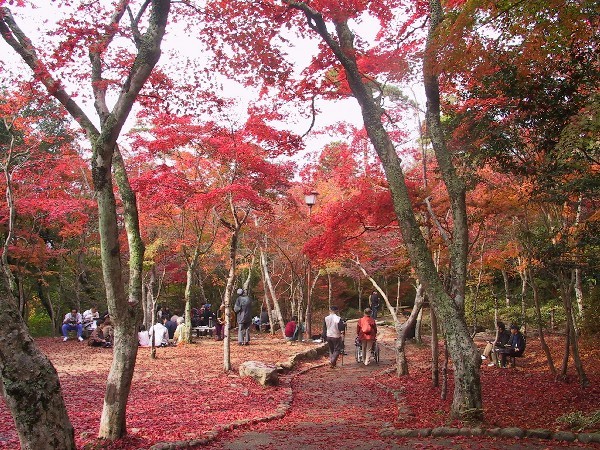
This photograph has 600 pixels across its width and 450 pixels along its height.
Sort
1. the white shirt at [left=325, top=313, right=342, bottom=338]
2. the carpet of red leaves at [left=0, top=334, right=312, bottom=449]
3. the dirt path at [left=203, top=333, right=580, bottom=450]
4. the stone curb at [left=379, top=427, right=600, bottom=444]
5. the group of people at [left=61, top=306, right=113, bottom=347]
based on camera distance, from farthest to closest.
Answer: the group of people at [left=61, top=306, right=113, bottom=347]
the white shirt at [left=325, top=313, right=342, bottom=338]
the carpet of red leaves at [left=0, top=334, right=312, bottom=449]
the dirt path at [left=203, top=333, right=580, bottom=450]
the stone curb at [left=379, top=427, right=600, bottom=444]

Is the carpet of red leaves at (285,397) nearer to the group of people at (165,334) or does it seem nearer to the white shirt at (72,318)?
A: the group of people at (165,334)

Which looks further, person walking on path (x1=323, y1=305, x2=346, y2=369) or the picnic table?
the picnic table

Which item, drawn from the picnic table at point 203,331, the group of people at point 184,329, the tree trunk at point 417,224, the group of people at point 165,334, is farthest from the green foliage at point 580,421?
the picnic table at point 203,331

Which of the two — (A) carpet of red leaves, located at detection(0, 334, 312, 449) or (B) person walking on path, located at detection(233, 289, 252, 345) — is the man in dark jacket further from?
(B) person walking on path, located at detection(233, 289, 252, 345)

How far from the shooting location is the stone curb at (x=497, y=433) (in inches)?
202

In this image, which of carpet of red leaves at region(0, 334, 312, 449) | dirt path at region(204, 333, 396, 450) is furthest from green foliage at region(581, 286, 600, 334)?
carpet of red leaves at region(0, 334, 312, 449)

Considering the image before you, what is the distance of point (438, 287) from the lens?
21.9 ft

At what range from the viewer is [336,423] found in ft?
23.5

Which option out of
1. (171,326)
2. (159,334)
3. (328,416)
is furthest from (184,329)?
(328,416)

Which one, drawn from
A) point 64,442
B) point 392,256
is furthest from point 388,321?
point 64,442

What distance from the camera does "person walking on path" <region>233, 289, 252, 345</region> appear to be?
15.7m

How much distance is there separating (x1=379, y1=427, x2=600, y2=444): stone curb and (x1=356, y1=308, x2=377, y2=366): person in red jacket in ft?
22.1

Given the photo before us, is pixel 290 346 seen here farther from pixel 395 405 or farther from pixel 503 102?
pixel 503 102

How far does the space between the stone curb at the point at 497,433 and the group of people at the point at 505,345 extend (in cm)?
735
